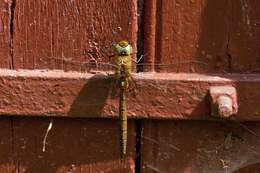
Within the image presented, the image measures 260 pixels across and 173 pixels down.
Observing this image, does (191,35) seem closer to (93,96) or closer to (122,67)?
(122,67)

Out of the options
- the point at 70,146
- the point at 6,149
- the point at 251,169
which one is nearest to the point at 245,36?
the point at 251,169

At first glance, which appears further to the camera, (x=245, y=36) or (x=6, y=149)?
(x=6, y=149)

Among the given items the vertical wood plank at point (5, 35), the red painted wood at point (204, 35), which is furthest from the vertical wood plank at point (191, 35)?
the vertical wood plank at point (5, 35)

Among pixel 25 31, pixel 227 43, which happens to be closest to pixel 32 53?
pixel 25 31

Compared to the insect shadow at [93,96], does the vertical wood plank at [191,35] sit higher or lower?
higher

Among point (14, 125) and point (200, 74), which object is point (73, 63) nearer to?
point (14, 125)

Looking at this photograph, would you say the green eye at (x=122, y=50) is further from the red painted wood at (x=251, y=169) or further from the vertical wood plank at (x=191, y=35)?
the red painted wood at (x=251, y=169)
